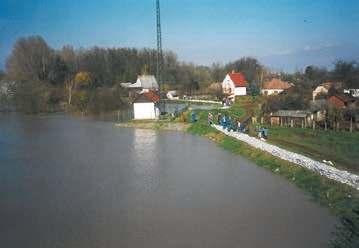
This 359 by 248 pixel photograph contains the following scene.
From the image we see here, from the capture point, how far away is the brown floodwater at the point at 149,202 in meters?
7.89

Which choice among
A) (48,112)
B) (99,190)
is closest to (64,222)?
(99,190)

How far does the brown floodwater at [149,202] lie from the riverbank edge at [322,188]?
0.81 feet

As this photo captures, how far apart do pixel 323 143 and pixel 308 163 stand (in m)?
4.97

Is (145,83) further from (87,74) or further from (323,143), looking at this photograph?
(323,143)

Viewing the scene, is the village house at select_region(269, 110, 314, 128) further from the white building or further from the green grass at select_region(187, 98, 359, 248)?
the white building

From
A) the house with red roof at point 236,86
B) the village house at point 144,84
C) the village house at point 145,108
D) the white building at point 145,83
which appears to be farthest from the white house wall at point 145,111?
the white building at point 145,83

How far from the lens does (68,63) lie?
5825 cm

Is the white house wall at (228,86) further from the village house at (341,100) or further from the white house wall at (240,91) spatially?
the village house at (341,100)

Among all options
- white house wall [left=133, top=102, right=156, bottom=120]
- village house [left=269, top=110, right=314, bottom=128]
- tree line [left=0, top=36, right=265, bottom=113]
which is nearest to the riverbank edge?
village house [left=269, top=110, right=314, bottom=128]

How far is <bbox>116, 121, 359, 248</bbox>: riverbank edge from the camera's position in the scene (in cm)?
789

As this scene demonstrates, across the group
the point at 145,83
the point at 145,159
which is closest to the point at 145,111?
the point at 145,159

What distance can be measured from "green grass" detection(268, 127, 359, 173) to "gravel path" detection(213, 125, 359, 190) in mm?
568

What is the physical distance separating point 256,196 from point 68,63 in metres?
50.9

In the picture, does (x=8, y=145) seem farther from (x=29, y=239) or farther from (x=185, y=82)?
(x=185, y=82)
